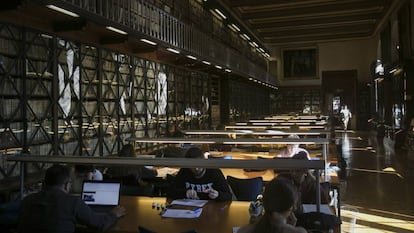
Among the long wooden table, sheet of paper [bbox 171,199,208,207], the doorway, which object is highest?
the doorway

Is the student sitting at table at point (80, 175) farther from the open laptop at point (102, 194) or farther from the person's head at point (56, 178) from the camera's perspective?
the person's head at point (56, 178)

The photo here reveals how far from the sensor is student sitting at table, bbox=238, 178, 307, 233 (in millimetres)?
1893

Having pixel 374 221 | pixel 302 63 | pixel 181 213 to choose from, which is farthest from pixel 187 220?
pixel 302 63

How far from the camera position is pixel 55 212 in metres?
2.54

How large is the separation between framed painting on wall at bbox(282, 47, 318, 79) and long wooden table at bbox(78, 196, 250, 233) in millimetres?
24874

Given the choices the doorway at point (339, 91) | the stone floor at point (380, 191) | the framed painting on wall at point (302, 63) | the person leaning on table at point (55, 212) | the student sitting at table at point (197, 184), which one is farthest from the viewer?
the framed painting on wall at point (302, 63)

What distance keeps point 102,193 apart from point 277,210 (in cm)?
173

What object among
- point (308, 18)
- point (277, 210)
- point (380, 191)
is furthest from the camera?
point (308, 18)

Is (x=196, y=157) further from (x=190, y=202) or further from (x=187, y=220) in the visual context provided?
(x=187, y=220)

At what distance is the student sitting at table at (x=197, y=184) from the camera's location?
11.5 feet

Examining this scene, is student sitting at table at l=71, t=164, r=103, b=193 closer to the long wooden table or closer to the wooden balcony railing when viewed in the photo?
the long wooden table

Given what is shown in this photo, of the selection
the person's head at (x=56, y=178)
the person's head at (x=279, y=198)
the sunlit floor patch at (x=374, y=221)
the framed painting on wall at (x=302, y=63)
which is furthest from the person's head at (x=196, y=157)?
the framed painting on wall at (x=302, y=63)

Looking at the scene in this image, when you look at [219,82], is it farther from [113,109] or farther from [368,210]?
[368,210]

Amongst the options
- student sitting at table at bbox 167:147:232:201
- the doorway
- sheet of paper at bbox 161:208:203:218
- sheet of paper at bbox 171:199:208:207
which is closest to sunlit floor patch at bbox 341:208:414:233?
student sitting at table at bbox 167:147:232:201
